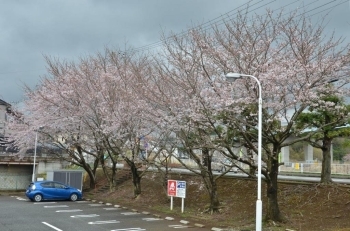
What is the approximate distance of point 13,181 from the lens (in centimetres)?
3938

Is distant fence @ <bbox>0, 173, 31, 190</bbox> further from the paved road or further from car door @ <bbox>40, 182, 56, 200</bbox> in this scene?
the paved road

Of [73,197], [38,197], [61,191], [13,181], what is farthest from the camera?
[13,181]

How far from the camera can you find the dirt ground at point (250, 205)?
15016 millimetres

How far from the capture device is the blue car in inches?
1013

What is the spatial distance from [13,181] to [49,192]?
1529 centimetres

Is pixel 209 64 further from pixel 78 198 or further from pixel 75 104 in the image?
pixel 78 198

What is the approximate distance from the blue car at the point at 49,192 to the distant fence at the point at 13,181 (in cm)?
1404

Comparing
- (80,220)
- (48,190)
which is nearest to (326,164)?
(80,220)

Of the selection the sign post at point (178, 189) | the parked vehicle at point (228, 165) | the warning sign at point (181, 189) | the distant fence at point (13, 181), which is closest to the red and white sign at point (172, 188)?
the sign post at point (178, 189)

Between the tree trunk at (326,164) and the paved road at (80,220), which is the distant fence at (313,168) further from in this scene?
the paved road at (80,220)

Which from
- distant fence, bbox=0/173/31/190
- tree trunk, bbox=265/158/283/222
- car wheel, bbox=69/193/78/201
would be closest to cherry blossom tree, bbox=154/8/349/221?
tree trunk, bbox=265/158/283/222

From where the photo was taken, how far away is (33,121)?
29203 millimetres

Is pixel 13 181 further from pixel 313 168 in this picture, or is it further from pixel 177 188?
pixel 313 168

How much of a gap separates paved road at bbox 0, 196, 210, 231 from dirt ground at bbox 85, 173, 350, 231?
141 centimetres
